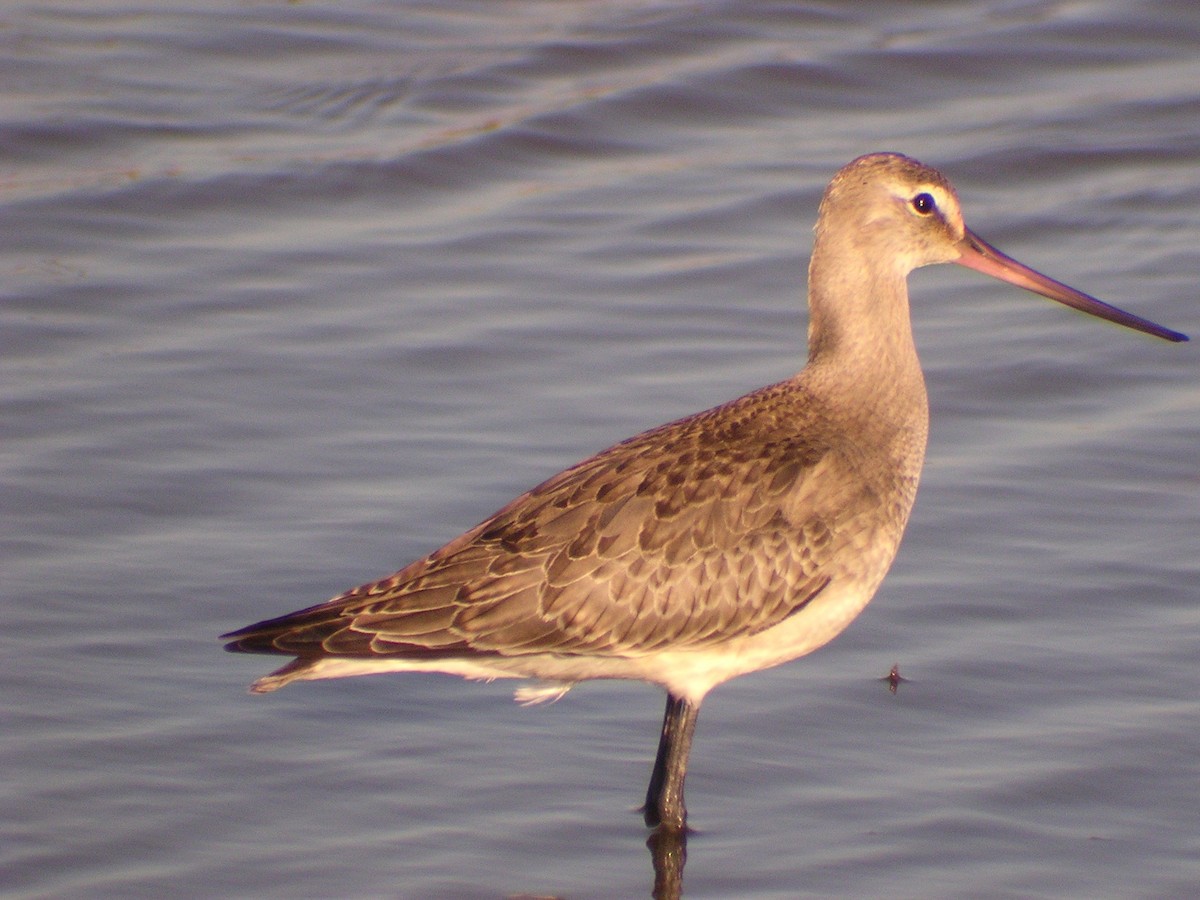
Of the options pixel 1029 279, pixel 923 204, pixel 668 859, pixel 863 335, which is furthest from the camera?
pixel 1029 279

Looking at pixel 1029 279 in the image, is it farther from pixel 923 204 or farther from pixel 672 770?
pixel 672 770

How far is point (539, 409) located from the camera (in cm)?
892

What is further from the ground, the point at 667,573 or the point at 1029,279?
the point at 1029,279

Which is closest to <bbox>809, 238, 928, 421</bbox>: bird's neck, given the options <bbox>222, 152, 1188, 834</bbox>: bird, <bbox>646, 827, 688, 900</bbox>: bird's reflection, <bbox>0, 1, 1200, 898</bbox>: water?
<bbox>222, 152, 1188, 834</bbox>: bird

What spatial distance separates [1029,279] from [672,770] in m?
2.20

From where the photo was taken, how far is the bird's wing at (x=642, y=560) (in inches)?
245

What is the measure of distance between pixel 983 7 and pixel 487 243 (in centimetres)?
509

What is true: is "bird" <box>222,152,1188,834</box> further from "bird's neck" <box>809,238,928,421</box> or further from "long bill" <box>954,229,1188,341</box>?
"long bill" <box>954,229,1188,341</box>

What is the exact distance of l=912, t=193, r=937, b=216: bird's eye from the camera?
6949mm

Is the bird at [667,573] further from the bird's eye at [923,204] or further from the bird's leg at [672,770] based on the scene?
the bird's eye at [923,204]

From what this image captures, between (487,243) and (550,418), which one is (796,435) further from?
(487,243)

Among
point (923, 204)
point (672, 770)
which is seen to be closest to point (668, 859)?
point (672, 770)

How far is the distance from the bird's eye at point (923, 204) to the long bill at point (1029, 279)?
21 cm

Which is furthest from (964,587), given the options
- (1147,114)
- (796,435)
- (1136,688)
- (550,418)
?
(1147,114)
